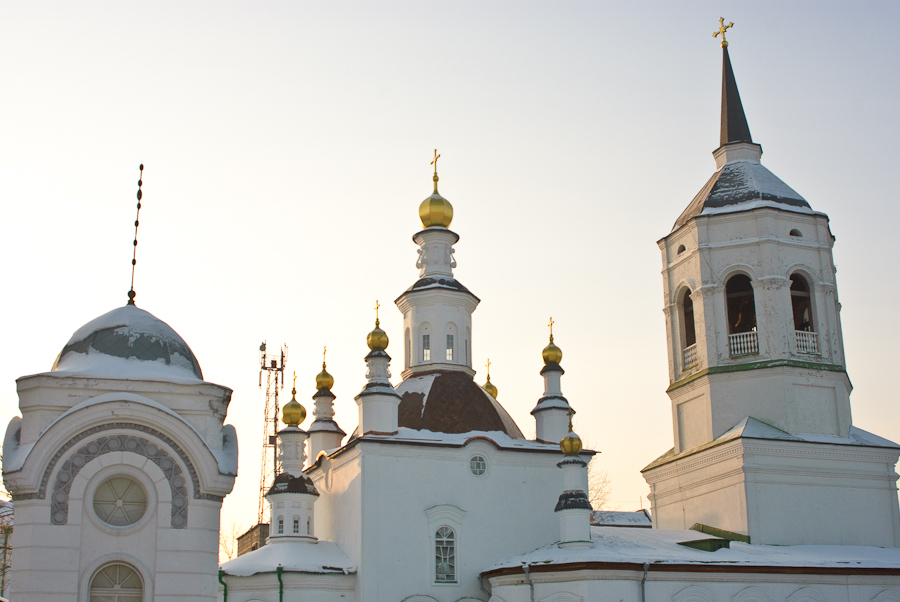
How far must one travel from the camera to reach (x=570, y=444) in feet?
63.1

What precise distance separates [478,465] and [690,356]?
5.89m

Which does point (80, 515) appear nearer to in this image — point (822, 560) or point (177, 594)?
point (177, 594)

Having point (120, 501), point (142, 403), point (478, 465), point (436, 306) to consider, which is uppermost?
point (436, 306)

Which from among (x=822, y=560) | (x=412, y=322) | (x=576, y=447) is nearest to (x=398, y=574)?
(x=576, y=447)

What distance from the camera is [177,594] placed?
37.5ft

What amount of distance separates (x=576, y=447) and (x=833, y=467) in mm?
5727

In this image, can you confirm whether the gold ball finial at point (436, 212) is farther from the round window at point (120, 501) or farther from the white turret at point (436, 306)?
the round window at point (120, 501)

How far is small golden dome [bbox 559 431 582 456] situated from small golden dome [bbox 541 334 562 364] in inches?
123

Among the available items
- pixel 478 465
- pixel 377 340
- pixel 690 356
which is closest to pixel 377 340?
pixel 377 340

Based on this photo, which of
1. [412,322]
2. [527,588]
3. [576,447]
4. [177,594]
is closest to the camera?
[177,594]

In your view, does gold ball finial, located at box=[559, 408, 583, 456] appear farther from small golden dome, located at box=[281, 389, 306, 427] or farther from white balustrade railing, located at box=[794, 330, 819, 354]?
small golden dome, located at box=[281, 389, 306, 427]

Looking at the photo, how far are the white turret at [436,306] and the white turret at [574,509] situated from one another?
4397mm

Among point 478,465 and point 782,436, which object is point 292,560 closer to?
point 478,465

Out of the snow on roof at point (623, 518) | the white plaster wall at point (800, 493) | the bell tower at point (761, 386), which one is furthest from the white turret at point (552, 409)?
the snow on roof at point (623, 518)
